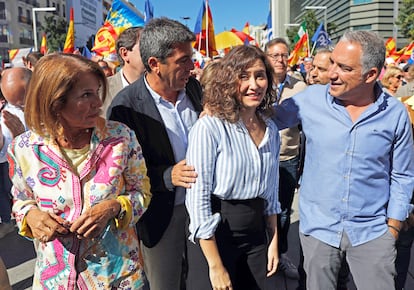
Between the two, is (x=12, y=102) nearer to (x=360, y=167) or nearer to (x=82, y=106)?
(x=82, y=106)

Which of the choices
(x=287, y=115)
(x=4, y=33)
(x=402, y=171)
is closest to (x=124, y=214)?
(x=287, y=115)

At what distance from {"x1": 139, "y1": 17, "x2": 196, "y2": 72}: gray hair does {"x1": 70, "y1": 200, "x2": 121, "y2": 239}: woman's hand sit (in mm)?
876

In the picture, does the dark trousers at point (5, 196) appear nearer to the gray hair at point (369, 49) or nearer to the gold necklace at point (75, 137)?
A: the gold necklace at point (75, 137)

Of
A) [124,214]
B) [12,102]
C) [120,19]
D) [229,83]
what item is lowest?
[124,214]

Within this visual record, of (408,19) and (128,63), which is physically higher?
(408,19)

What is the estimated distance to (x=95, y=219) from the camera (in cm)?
154

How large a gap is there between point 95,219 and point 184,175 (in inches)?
18.9

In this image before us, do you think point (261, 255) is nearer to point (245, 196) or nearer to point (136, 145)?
point (245, 196)

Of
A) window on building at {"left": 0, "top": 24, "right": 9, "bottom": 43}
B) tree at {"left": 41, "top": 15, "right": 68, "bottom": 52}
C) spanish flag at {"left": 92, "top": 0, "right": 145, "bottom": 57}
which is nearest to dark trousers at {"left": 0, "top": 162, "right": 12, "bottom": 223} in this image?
spanish flag at {"left": 92, "top": 0, "right": 145, "bottom": 57}

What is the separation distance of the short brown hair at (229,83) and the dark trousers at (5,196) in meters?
3.43

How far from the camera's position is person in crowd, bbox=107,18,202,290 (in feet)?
6.82

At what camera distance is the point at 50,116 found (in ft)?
5.05

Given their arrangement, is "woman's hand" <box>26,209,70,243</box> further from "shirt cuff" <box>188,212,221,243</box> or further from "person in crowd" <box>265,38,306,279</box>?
"person in crowd" <box>265,38,306,279</box>

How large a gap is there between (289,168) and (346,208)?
158cm
